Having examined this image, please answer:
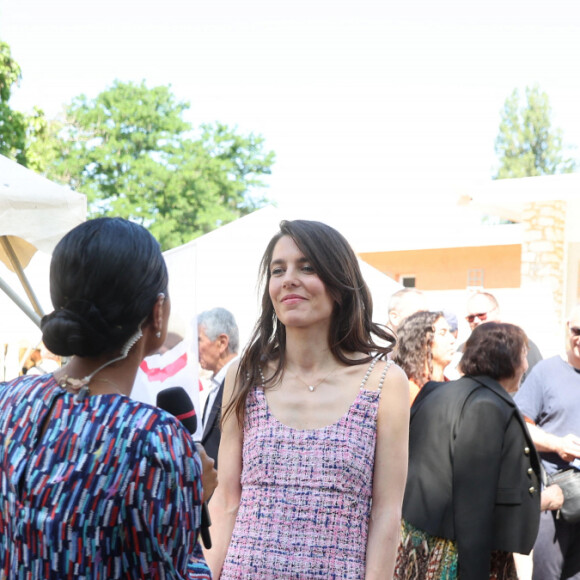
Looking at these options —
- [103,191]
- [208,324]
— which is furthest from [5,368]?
[103,191]

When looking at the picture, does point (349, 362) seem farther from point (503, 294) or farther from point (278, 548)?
point (503, 294)

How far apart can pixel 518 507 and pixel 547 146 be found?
6233cm

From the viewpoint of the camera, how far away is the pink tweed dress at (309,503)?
8.31 ft

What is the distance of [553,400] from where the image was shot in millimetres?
5297

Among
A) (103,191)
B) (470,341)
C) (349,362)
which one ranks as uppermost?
(103,191)

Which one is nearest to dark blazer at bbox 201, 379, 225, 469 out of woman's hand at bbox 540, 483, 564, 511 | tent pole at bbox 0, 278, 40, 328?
tent pole at bbox 0, 278, 40, 328

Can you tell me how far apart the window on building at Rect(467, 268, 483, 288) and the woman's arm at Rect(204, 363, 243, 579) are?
1878cm

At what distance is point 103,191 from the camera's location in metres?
41.7

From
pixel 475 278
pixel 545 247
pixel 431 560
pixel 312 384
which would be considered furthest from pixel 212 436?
pixel 475 278

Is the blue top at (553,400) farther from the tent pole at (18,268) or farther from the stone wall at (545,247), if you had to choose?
the stone wall at (545,247)

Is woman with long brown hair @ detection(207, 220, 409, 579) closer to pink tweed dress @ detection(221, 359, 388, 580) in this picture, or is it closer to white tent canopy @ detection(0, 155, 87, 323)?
pink tweed dress @ detection(221, 359, 388, 580)

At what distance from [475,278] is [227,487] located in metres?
19.1

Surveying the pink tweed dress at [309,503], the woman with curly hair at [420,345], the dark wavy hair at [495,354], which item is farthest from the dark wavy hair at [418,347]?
the pink tweed dress at [309,503]

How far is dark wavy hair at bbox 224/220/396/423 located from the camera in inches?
110
